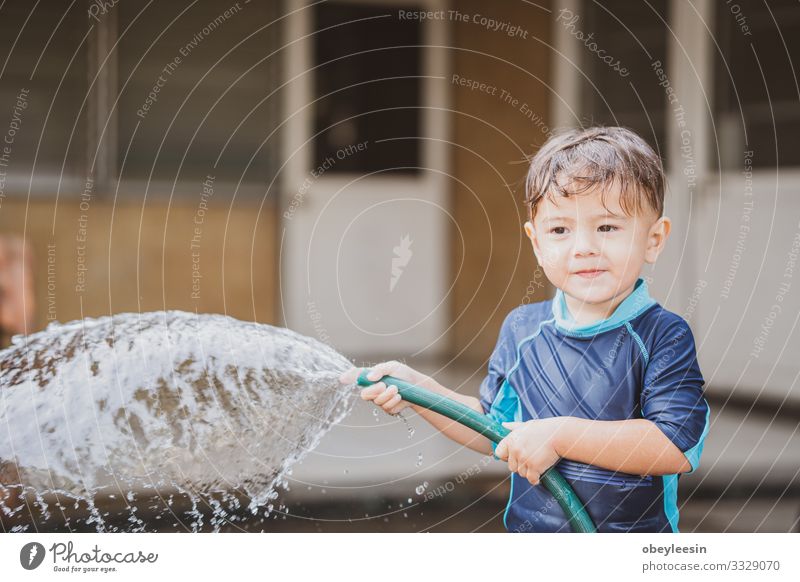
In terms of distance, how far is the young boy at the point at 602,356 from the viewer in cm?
137

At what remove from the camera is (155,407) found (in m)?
1.88

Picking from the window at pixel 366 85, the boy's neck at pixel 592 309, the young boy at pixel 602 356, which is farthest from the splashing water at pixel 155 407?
the window at pixel 366 85

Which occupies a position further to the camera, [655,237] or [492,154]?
[492,154]

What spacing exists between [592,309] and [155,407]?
2.89ft

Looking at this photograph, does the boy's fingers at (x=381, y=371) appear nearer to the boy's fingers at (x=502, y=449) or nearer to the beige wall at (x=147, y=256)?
the boy's fingers at (x=502, y=449)

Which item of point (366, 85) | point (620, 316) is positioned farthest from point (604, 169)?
point (366, 85)

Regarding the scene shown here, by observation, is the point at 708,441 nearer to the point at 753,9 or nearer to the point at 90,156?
the point at 753,9

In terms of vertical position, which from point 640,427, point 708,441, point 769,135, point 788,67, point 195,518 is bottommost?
point 708,441

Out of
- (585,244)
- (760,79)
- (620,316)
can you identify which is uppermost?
(760,79)

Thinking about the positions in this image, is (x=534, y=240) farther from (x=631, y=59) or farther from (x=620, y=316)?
(x=631, y=59)

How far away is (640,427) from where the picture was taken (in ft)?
4.49

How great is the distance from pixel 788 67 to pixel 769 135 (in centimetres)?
26
